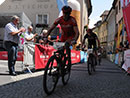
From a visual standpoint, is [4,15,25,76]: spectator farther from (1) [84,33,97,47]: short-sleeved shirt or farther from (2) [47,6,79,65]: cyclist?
(1) [84,33,97,47]: short-sleeved shirt

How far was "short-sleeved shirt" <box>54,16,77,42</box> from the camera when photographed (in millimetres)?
4871

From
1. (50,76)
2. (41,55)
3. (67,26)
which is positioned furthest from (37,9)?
(50,76)

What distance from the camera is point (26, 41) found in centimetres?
826

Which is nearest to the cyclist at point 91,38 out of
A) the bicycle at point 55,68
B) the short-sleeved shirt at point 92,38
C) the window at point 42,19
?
the short-sleeved shirt at point 92,38

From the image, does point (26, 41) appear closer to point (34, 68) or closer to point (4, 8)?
point (34, 68)

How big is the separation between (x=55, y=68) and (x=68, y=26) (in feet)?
4.07

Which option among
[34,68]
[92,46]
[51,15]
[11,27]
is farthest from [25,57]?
[51,15]

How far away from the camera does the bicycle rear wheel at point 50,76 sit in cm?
377

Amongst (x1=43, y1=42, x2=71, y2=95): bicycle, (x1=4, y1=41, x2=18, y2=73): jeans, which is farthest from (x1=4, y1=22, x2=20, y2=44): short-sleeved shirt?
(x1=43, y1=42, x2=71, y2=95): bicycle

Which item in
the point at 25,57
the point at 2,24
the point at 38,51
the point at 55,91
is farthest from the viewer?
the point at 2,24

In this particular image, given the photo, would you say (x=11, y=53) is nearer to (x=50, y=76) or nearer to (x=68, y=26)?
(x=68, y=26)

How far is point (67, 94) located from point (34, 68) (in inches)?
156

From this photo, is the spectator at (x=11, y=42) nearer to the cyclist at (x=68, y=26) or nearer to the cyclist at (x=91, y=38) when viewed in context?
the cyclist at (x=68, y=26)

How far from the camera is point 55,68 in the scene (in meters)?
4.24
